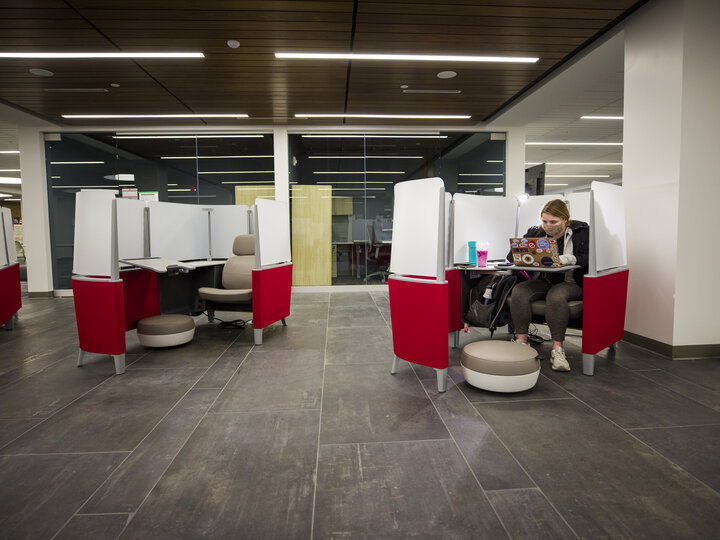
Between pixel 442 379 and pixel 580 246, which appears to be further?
pixel 580 246

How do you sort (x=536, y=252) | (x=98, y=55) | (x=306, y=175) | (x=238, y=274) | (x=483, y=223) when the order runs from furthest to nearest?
(x=306, y=175), (x=238, y=274), (x=98, y=55), (x=483, y=223), (x=536, y=252)

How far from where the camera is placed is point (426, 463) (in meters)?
1.75

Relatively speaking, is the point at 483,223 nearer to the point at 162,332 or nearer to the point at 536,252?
the point at 536,252

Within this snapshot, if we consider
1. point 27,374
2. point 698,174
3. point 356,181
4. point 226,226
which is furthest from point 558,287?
point 356,181


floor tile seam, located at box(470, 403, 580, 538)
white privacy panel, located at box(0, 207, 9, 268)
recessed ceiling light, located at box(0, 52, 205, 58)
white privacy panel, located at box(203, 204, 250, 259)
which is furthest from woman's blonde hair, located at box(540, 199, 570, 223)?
white privacy panel, located at box(0, 207, 9, 268)

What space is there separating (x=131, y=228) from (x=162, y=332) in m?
1.09

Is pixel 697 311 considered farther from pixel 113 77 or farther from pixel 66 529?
pixel 113 77

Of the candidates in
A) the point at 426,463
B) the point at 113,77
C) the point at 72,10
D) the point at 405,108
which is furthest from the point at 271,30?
the point at 426,463

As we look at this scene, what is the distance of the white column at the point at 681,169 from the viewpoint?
10.3ft

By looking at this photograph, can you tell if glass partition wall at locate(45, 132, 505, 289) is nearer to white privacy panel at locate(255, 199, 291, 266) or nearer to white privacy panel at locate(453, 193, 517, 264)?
white privacy panel at locate(255, 199, 291, 266)

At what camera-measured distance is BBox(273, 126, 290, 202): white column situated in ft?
22.9

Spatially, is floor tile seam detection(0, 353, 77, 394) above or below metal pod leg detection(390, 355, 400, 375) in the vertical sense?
below

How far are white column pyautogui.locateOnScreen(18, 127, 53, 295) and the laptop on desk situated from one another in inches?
312

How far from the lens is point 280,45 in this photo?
157 inches
